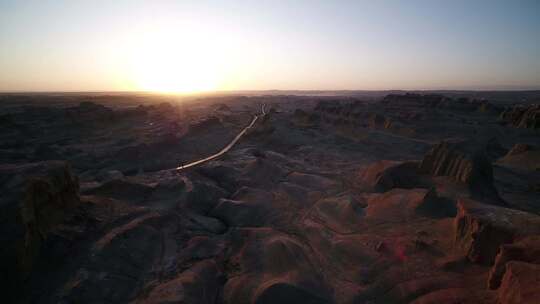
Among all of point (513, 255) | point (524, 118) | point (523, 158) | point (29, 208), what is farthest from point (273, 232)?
point (524, 118)

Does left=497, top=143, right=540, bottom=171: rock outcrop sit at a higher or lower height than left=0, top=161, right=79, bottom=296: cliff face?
lower

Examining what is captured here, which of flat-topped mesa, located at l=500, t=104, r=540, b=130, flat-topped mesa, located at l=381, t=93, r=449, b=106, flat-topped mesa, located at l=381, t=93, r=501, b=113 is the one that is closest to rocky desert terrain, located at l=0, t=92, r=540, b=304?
flat-topped mesa, located at l=500, t=104, r=540, b=130

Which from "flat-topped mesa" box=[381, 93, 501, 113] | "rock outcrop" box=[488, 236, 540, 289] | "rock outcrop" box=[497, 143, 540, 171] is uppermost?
"flat-topped mesa" box=[381, 93, 501, 113]

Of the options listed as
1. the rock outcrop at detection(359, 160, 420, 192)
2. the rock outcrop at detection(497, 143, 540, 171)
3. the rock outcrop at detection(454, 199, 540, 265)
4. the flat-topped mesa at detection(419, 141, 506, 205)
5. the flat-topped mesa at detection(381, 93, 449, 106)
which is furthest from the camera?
the flat-topped mesa at detection(381, 93, 449, 106)

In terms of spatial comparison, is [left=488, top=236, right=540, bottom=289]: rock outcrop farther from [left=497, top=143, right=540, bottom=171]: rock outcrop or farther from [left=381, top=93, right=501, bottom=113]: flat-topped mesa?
[left=381, top=93, right=501, bottom=113]: flat-topped mesa

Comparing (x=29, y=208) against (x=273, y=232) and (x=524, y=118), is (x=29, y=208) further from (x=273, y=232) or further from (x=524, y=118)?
(x=524, y=118)

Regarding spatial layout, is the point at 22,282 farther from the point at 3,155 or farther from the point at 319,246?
the point at 3,155

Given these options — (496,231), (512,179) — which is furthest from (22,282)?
(512,179)
